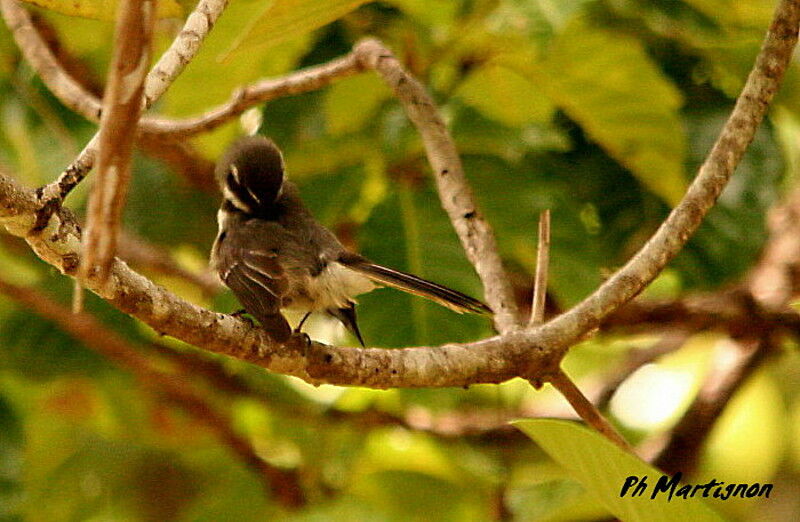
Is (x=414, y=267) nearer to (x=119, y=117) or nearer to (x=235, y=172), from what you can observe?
(x=235, y=172)

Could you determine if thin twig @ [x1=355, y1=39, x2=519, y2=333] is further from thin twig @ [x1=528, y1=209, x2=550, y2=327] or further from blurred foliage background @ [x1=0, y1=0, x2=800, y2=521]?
blurred foliage background @ [x1=0, y1=0, x2=800, y2=521]

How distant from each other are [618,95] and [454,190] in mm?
733

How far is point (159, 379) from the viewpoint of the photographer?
10.5ft

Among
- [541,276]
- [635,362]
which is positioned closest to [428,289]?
[541,276]

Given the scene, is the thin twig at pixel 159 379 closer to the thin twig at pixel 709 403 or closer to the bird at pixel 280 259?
the bird at pixel 280 259

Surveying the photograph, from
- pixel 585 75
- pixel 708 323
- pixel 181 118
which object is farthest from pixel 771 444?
pixel 181 118

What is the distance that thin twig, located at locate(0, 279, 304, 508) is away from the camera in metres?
3.04

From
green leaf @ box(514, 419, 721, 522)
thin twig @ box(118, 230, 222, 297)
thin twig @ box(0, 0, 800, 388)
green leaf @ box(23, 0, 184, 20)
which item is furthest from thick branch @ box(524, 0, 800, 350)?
thin twig @ box(118, 230, 222, 297)

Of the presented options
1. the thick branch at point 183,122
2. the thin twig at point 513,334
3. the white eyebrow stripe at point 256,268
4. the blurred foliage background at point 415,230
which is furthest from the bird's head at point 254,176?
the thin twig at point 513,334

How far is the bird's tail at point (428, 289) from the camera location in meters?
1.93

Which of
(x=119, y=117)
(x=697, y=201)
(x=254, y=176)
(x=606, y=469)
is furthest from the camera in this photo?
(x=254, y=176)

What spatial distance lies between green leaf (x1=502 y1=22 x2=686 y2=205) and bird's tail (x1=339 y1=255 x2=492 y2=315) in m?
0.87

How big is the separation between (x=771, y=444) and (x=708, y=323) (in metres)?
1.02

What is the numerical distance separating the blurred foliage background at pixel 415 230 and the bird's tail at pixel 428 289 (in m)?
0.49
